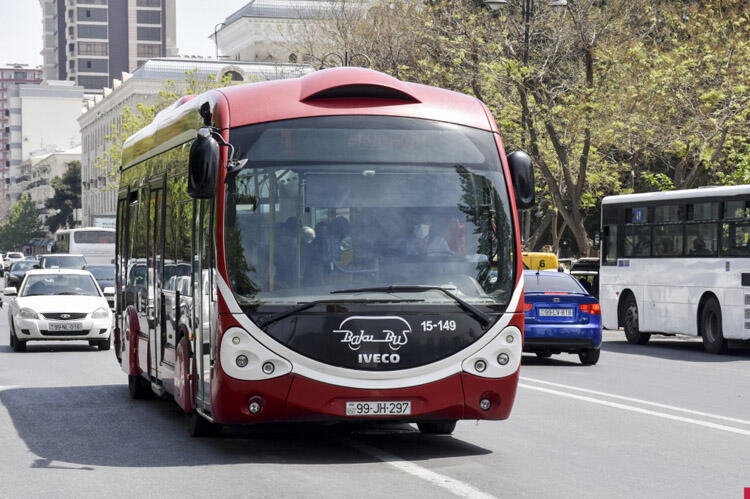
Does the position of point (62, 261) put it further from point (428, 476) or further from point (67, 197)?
point (67, 197)

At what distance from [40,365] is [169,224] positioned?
31.4ft

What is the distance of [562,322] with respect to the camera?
22.0 metres

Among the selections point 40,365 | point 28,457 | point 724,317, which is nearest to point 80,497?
point 28,457

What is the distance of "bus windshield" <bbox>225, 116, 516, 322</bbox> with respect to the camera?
34.5 feet

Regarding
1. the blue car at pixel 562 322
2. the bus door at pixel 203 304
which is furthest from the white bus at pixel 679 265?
the bus door at pixel 203 304

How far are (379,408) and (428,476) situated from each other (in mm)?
918

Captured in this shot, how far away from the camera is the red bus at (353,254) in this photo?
34.0ft

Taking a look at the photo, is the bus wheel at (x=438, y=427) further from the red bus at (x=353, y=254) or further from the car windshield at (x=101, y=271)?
the car windshield at (x=101, y=271)

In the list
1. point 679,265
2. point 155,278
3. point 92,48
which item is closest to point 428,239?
point 155,278

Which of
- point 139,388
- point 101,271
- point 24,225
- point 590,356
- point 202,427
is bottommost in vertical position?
point 590,356

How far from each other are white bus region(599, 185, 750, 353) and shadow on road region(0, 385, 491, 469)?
41.5 ft

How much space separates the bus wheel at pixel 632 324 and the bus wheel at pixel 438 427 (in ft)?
55.2

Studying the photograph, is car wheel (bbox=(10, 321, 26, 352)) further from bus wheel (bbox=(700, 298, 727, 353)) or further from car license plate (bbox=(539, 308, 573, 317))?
bus wheel (bbox=(700, 298, 727, 353))

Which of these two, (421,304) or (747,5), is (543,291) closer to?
(421,304)
